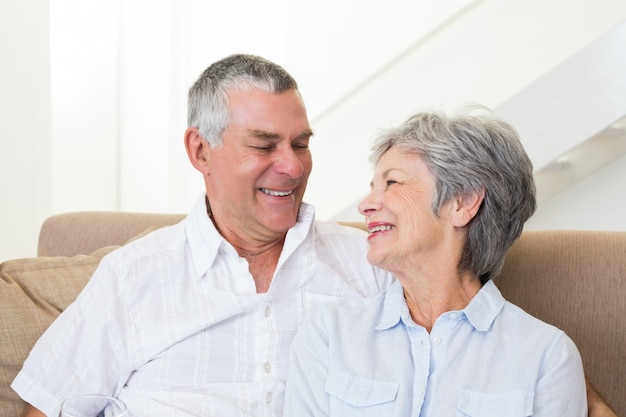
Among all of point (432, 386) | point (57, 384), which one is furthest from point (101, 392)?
point (432, 386)

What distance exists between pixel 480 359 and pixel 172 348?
0.68 metres

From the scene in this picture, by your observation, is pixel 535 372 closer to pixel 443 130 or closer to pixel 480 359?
pixel 480 359

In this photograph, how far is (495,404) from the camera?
1.55m

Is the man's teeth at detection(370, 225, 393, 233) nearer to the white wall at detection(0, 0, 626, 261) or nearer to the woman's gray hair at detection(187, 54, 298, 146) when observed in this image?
the woman's gray hair at detection(187, 54, 298, 146)

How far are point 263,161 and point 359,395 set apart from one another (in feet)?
2.01

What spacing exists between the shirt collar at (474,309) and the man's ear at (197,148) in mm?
593

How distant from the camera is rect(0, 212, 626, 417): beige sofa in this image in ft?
6.08

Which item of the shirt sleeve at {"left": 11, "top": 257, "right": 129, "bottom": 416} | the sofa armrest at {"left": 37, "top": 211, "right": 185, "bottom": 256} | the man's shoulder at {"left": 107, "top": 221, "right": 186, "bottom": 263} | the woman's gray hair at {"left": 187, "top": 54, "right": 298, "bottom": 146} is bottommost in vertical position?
the shirt sleeve at {"left": 11, "top": 257, "right": 129, "bottom": 416}

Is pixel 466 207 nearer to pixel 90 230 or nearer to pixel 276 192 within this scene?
pixel 276 192

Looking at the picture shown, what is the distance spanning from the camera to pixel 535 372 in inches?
60.7

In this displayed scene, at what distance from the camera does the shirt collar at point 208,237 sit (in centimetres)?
191

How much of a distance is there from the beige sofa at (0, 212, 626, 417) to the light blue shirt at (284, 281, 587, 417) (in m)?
0.29

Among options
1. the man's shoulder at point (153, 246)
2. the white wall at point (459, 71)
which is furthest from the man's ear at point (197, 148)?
the white wall at point (459, 71)

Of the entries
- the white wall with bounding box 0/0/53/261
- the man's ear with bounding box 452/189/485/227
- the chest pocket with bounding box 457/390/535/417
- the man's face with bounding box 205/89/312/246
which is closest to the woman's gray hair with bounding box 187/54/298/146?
the man's face with bounding box 205/89/312/246
